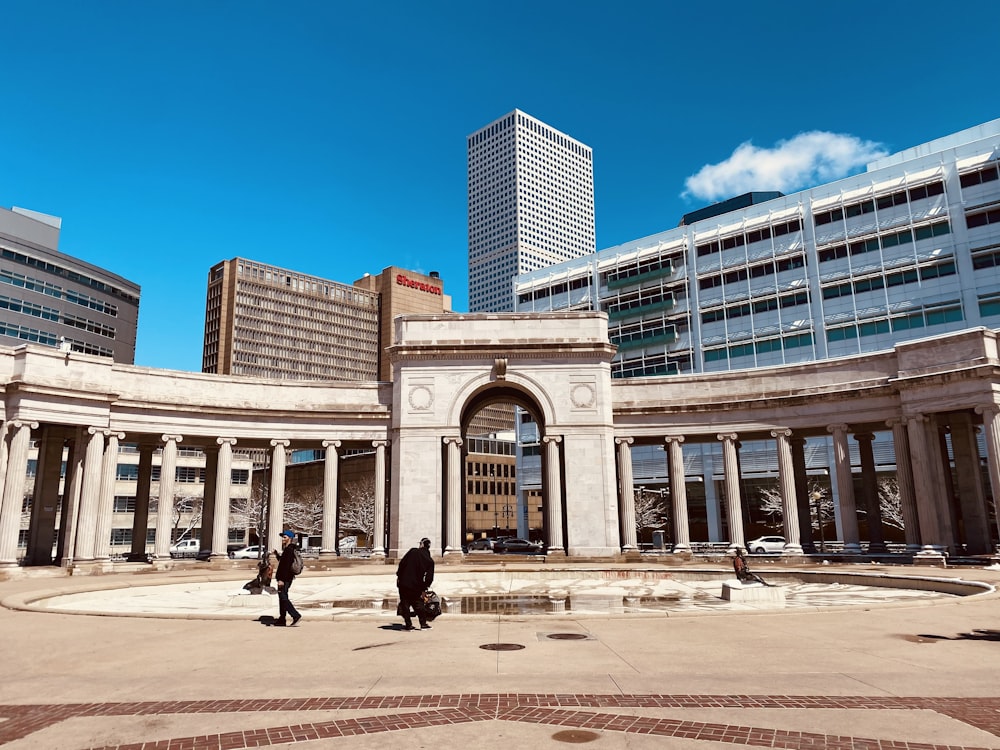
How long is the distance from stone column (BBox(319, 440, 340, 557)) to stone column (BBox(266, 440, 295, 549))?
9.85 feet

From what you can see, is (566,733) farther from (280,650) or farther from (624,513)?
(624,513)

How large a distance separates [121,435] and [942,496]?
168 ft

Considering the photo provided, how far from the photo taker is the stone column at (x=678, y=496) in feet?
156

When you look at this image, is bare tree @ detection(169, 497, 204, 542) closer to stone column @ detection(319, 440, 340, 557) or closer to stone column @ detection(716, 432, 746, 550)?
stone column @ detection(319, 440, 340, 557)

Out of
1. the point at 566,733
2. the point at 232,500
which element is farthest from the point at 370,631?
the point at 232,500

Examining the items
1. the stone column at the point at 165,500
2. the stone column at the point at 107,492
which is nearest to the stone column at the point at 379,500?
the stone column at the point at 165,500

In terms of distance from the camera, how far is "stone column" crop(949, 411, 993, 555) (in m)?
40.5

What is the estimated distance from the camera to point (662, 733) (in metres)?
7.84

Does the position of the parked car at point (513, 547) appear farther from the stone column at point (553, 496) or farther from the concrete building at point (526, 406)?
the stone column at point (553, 496)

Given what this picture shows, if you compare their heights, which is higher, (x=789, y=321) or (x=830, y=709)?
(x=789, y=321)

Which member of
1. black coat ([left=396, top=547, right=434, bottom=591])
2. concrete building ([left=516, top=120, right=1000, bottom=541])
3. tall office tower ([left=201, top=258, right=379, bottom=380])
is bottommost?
black coat ([left=396, top=547, right=434, bottom=591])

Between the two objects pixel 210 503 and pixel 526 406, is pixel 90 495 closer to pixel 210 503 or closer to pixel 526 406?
pixel 210 503

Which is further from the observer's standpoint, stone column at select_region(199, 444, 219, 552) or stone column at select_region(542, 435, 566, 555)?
stone column at select_region(199, 444, 219, 552)

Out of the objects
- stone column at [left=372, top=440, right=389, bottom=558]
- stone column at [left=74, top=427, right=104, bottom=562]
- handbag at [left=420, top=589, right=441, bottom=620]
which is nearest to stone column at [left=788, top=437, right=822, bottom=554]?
stone column at [left=372, top=440, right=389, bottom=558]
